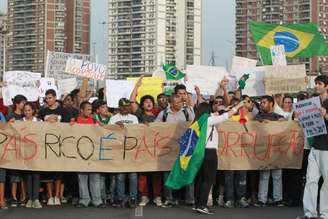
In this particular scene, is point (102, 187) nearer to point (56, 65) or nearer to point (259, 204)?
point (259, 204)

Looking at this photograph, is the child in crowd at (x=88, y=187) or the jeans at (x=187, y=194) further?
the jeans at (x=187, y=194)

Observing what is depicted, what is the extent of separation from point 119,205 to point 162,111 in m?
1.71

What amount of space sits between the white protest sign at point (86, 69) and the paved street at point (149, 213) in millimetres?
5857

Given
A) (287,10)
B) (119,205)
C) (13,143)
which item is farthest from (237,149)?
(287,10)

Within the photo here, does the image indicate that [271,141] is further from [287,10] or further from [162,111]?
[287,10]

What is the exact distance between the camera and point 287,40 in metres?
13.9

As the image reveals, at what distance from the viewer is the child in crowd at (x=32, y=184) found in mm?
9938

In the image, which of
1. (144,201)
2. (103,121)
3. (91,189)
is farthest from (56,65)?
(144,201)

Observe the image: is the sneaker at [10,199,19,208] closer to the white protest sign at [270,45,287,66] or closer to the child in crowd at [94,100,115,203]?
the child in crowd at [94,100,115,203]

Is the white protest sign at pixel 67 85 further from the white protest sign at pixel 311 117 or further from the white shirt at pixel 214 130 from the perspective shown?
the white protest sign at pixel 311 117

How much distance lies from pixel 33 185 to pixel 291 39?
6.70 metres

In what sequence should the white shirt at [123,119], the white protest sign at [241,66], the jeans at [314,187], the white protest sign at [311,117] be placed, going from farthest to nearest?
the white protest sign at [241,66] < the white shirt at [123,119] < the jeans at [314,187] < the white protest sign at [311,117]

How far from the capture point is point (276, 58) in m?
13.0

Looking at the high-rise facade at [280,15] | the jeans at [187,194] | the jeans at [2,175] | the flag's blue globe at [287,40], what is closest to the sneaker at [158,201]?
the jeans at [187,194]
